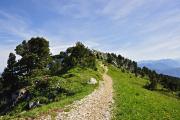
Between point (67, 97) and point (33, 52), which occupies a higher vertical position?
point (33, 52)

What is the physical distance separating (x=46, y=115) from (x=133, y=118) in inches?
344

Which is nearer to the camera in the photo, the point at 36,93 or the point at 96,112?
the point at 96,112

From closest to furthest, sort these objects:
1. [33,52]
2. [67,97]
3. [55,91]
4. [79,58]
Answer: [67,97]
[55,91]
[79,58]
[33,52]

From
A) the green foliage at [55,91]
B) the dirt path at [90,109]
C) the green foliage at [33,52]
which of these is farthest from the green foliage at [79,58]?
the dirt path at [90,109]

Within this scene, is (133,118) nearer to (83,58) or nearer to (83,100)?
(83,100)

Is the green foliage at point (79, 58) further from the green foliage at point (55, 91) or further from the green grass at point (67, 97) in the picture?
the green foliage at point (55, 91)

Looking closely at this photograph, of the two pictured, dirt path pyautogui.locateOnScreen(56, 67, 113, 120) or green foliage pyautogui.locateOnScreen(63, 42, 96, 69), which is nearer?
dirt path pyautogui.locateOnScreen(56, 67, 113, 120)

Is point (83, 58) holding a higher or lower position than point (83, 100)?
higher

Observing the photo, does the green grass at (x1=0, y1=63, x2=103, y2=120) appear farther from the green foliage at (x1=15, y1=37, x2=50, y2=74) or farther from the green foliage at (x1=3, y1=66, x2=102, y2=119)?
the green foliage at (x1=15, y1=37, x2=50, y2=74)

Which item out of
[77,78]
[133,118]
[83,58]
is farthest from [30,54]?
[133,118]

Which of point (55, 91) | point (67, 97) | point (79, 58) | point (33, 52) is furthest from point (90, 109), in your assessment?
point (33, 52)

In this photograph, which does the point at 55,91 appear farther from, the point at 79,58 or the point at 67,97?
the point at 79,58

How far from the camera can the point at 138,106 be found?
35.5m

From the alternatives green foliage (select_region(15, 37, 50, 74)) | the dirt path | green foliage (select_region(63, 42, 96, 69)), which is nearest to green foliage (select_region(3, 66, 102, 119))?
the dirt path
